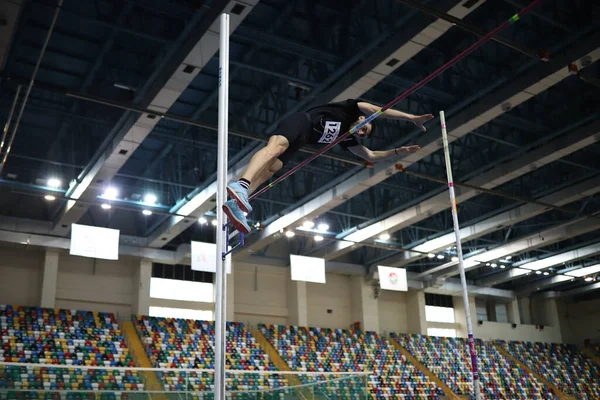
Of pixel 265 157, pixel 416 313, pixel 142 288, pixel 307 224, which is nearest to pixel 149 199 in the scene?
pixel 142 288

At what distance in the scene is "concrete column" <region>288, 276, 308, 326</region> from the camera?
2489cm

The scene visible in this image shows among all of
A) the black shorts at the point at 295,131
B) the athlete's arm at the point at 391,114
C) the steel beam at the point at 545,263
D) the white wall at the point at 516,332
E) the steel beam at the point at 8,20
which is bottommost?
the black shorts at the point at 295,131

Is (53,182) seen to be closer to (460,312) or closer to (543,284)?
(460,312)

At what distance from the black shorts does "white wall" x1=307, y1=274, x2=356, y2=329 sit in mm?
20885

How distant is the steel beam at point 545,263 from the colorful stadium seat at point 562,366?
369cm

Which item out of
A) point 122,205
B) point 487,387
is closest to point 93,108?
point 122,205

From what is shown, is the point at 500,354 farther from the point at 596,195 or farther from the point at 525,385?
the point at 596,195

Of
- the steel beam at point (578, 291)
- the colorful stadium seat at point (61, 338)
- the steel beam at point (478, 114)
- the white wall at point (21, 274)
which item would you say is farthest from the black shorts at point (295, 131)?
the steel beam at point (578, 291)

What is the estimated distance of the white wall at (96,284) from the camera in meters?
21.2

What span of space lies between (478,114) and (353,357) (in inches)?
507

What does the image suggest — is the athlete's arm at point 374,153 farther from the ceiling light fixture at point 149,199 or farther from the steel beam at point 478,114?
the ceiling light fixture at point 149,199

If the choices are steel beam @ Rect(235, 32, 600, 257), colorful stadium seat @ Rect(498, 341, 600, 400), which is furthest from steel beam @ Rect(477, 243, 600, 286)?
steel beam @ Rect(235, 32, 600, 257)

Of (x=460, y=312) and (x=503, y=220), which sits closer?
(x=503, y=220)

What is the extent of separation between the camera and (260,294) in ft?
81.7
